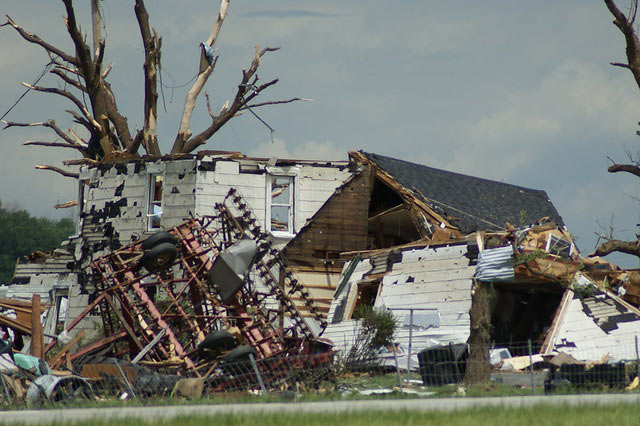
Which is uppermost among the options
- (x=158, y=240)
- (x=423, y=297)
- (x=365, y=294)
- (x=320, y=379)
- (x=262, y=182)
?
(x=262, y=182)

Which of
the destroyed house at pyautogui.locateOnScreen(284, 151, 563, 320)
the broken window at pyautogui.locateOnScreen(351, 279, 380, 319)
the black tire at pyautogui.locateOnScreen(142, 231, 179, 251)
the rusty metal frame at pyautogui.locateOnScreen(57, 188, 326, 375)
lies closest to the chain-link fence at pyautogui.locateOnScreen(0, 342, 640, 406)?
the rusty metal frame at pyautogui.locateOnScreen(57, 188, 326, 375)

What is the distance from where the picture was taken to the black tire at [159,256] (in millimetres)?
21391

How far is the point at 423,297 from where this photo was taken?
24.8m

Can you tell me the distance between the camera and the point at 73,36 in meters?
38.3

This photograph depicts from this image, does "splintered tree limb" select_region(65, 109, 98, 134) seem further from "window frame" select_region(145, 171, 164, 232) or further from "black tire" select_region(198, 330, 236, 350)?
"black tire" select_region(198, 330, 236, 350)

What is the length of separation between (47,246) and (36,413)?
83666 millimetres

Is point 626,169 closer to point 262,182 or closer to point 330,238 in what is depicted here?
point 330,238

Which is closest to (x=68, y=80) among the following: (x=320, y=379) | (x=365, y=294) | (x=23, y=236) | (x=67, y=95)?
(x=67, y=95)

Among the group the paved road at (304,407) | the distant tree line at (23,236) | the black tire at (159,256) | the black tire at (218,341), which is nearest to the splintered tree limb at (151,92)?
the black tire at (159,256)

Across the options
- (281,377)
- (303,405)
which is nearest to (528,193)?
(281,377)

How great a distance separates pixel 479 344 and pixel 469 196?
1574 cm

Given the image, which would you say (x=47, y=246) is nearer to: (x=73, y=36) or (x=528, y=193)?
(x=73, y=36)

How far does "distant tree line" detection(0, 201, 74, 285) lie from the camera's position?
93.0 m

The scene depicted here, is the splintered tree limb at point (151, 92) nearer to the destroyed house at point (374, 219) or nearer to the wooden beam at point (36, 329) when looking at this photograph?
the destroyed house at point (374, 219)
